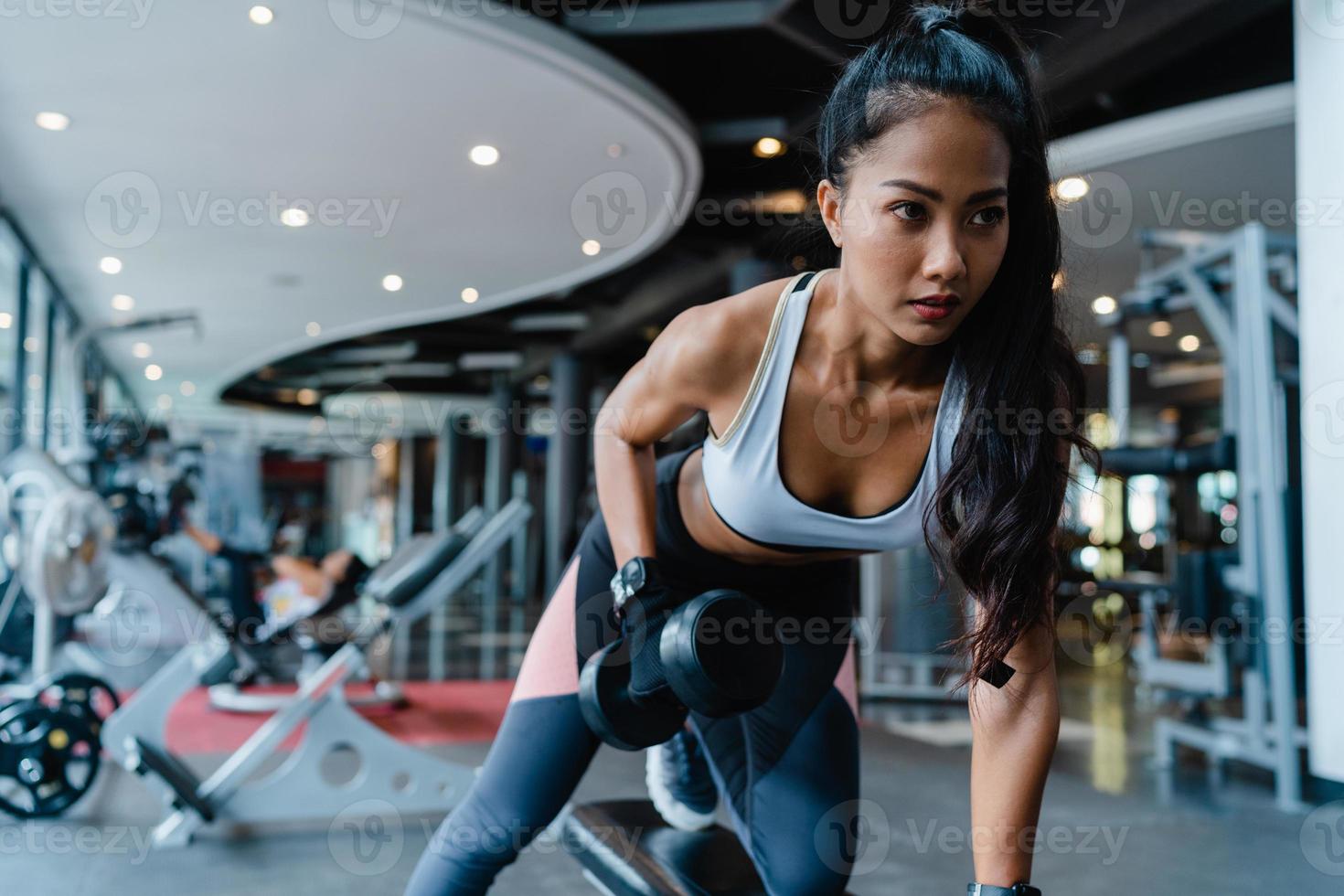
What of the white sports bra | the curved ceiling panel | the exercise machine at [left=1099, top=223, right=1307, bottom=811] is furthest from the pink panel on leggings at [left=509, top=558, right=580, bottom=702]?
the curved ceiling panel

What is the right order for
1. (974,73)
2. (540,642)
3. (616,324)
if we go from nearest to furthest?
1. (974,73)
2. (540,642)
3. (616,324)

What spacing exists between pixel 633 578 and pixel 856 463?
0.27 metres

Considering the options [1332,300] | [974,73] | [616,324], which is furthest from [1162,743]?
[616,324]

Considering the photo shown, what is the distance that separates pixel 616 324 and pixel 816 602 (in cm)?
840

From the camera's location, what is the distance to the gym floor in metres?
2.48

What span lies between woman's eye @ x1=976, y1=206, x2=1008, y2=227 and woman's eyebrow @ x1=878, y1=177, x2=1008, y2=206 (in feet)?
0.04

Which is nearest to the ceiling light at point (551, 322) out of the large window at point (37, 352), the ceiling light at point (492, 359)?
the ceiling light at point (492, 359)

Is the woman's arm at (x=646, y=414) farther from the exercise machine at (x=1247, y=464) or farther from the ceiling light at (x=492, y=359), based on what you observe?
the ceiling light at (x=492, y=359)

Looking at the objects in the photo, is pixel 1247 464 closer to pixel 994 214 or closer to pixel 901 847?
pixel 901 847

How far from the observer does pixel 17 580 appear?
4125mm

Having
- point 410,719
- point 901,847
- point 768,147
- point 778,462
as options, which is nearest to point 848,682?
point 778,462

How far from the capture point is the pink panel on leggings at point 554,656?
1.30 m

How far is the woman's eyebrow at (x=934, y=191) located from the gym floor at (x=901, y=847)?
196 centimetres

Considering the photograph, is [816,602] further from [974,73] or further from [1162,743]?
[1162,743]
